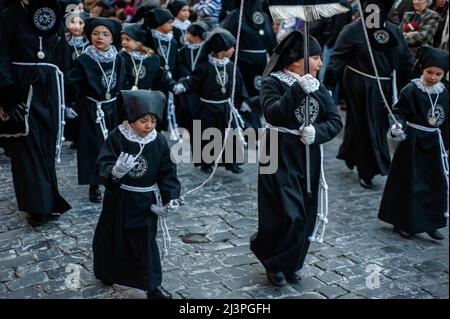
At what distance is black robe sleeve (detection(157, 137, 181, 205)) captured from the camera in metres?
4.70

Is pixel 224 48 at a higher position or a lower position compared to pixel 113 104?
higher

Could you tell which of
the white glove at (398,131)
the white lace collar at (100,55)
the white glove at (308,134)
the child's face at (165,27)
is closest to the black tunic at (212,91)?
the child's face at (165,27)

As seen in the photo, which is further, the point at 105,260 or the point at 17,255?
the point at 17,255

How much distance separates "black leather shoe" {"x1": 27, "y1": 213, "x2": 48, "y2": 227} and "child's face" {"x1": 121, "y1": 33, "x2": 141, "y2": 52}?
8.18 feet

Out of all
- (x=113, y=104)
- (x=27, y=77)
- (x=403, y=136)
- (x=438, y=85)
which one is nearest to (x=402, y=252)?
(x=403, y=136)

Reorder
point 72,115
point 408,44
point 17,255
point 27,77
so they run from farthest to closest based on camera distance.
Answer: point 408,44 < point 72,115 < point 27,77 < point 17,255

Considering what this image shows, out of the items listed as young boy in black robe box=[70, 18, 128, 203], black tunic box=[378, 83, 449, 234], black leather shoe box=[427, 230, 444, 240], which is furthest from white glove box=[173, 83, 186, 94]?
black leather shoe box=[427, 230, 444, 240]

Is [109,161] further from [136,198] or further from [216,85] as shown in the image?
[216,85]

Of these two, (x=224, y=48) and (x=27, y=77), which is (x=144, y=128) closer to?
(x=27, y=77)

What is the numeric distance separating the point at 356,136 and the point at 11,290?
4.69 m

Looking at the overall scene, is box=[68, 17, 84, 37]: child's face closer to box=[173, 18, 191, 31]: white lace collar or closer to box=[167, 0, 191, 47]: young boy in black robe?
box=[167, 0, 191, 47]: young boy in black robe

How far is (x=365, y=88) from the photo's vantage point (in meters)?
7.79

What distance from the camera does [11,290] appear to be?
490cm

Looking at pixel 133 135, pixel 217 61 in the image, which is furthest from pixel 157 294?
pixel 217 61
